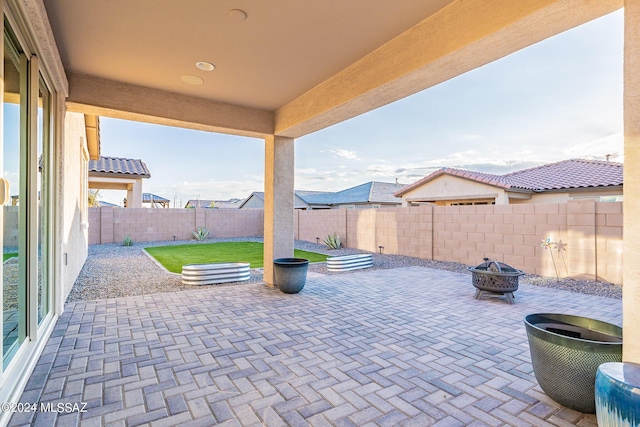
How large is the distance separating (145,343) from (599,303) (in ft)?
20.1

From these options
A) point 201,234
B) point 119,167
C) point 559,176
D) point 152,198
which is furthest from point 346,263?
point 152,198

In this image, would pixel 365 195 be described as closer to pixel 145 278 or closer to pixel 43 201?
pixel 145 278

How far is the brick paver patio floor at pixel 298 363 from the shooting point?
2201 mm

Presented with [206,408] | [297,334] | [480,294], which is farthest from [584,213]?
[206,408]

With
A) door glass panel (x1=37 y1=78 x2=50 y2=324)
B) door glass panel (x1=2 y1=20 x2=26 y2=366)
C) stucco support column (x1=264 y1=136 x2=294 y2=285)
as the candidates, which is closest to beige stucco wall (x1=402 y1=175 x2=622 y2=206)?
stucco support column (x1=264 y1=136 x2=294 y2=285)

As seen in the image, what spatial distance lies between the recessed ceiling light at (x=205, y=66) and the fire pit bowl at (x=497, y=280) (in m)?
4.69

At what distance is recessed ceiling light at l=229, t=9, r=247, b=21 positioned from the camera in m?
2.85

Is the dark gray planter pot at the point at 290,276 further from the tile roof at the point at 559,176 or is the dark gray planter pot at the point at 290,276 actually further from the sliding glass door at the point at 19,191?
the tile roof at the point at 559,176

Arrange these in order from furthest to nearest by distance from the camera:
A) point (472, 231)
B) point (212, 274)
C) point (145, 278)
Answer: point (472, 231) → point (145, 278) → point (212, 274)

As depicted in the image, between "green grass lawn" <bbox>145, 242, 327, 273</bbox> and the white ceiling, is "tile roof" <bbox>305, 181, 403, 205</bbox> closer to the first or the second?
"green grass lawn" <bbox>145, 242, 327, 273</bbox>

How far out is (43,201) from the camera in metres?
3.54

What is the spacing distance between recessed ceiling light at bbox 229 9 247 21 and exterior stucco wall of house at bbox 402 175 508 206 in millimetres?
12877

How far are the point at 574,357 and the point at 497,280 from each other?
9.40 ft

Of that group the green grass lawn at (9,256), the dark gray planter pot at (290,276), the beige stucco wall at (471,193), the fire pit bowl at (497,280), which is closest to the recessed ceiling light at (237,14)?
the green grass lawn at (9,256)
